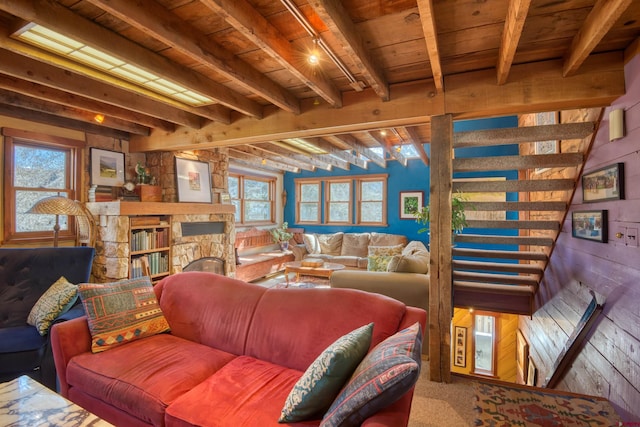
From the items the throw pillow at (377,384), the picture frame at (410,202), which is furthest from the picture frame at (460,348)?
the throw pillow at (377,384)

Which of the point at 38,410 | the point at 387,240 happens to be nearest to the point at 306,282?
the point at 387,240

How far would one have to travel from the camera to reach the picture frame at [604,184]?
76.4 inches

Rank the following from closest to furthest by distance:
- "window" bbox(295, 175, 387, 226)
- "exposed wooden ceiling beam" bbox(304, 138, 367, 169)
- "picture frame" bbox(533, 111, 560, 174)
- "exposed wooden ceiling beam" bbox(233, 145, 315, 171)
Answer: "picture frame" bbox(533, 111, 560, 174), "exposed wooden ceiling beam" bbox(304, 138, 367, 169), "exposed wooden ceiling beam" bbox(233, 145, 315, 171), "window" bbox(295, 175, 387, 226)

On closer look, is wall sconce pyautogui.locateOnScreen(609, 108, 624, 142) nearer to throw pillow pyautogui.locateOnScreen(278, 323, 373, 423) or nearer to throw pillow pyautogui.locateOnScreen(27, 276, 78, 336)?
throw pillow pyautogui.locateOnScreen(278, 323, 373, 423)

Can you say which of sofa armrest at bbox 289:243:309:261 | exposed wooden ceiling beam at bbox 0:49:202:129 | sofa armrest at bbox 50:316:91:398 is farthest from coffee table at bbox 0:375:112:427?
sofa armrest at bbox 289:243:309:261

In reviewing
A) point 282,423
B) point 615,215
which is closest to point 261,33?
point 282,423

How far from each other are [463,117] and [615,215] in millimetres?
1211

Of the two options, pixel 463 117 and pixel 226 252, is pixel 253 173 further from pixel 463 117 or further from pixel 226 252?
pixel 463 117

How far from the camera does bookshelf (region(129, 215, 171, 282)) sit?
11.5ft

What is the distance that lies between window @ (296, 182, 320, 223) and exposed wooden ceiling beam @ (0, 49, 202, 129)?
4.61 meters

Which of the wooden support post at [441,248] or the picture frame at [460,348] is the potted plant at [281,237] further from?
the wooden support post at [441,248]

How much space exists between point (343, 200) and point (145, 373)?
20.1 ft

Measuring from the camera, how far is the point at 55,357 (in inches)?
75.5

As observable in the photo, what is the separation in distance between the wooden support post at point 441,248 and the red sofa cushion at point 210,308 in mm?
1369
